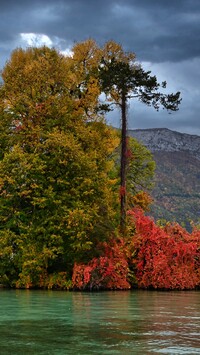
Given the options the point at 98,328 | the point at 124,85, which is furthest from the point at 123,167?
the point at 98,328

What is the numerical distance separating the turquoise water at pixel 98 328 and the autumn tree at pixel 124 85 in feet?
69.3

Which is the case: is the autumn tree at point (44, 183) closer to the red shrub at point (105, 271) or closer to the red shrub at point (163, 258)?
the red shrub at point (105, 271)

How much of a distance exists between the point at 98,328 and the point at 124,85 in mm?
31395

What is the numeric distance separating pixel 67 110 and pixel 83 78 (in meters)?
7.84

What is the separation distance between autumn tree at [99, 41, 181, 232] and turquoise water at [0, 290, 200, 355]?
21123mm

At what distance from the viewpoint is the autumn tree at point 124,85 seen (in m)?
45.4

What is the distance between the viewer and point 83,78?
4809cm

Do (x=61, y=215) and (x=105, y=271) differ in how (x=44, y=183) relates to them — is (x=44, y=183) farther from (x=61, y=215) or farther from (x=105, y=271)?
(x=105, y=271)

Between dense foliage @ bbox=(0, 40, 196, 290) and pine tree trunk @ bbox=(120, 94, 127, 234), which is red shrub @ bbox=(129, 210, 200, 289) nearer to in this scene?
dense foliage @ bbox=(0, 40, 196, 290)

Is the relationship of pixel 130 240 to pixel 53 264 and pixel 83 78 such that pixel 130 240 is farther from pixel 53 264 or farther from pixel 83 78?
pixel 83 78

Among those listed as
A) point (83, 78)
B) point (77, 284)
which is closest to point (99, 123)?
point (83, 78)

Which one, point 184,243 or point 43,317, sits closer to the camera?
point 43,317

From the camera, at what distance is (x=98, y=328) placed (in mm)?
16141

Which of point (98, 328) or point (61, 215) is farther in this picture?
point (61, 215)
